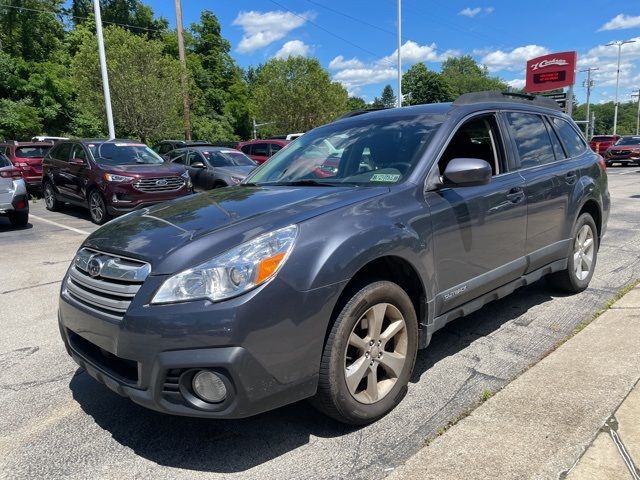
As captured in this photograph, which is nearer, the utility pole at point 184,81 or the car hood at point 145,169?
the car hood at point 145,169

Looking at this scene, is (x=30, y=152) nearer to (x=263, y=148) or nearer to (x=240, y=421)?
(x=263, y=148)

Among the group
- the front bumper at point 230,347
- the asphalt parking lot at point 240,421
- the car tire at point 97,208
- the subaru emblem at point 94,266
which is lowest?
the asphalt parking lot at point 240,421

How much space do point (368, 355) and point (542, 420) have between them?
3.30 feet

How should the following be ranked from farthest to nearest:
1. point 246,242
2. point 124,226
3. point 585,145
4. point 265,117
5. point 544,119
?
1. point 265,117
2. point 585,145
3. point 544,119
4. point 124,226
5. point 246,242

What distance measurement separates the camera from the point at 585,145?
5254 mm

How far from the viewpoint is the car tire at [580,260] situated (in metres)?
4.79

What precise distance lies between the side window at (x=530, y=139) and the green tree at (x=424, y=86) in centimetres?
8072

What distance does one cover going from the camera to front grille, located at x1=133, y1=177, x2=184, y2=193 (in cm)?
1010

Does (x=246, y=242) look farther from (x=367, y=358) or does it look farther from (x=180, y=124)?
(x=180, y=124)

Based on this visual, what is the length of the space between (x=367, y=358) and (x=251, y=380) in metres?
0.73

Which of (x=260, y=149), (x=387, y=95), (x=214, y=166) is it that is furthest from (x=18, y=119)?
(x=387, y=95)

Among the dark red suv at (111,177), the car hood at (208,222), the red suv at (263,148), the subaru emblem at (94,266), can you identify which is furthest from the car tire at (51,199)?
the subaru emblem at (94,266)

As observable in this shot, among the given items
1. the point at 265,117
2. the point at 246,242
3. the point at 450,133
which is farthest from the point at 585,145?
the point at 265,117

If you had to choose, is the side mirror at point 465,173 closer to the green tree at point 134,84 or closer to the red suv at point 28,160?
the red suv at point 28,160
